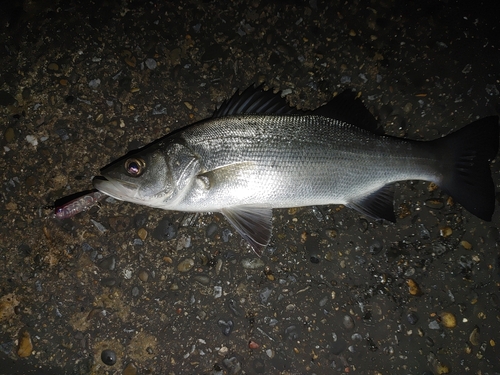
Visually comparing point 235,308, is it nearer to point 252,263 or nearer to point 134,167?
point 252,263

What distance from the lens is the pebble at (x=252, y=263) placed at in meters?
2.83

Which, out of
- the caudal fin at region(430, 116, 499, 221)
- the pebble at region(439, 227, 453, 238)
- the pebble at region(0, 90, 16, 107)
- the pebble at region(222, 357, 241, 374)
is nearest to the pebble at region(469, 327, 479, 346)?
the pebble at region(439, 227, 453, 238)

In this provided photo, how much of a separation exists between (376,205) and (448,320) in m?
1.18

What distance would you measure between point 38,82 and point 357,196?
286 cm

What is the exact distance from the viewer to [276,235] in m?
2.87

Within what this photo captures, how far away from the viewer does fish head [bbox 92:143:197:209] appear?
7.86 feet

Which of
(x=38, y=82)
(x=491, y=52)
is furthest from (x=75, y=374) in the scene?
(x=491, y=52)

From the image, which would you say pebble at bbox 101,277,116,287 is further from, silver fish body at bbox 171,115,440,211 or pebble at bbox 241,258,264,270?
pebble at bbox 241,258,264,270

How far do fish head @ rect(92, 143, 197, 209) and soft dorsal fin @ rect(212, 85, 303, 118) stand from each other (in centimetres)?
48

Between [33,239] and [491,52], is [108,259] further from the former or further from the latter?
[491,52]

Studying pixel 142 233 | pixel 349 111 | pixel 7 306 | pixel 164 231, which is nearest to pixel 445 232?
pixel 349 111

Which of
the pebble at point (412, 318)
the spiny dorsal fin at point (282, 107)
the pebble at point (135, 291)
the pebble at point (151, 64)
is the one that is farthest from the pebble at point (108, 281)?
the pebble at point (412, 318)

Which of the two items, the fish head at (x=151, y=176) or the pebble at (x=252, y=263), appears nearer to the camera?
the fish head at (x=151, y=176)

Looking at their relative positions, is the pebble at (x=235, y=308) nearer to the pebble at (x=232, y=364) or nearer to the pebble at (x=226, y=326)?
the pebble at (x=226, y=326)
